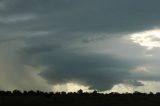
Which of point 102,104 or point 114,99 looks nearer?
point 102,104

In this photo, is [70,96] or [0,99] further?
[70,96]

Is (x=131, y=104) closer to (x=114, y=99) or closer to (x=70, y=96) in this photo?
(x=114, y=99)

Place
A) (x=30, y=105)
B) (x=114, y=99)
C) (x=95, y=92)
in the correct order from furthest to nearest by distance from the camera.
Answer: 1. (x=95, y=92)
2. (x=114, y=99)
3. (x=30, y=105)

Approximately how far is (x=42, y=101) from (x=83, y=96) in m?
14.8

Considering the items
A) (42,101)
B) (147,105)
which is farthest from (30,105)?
(147,105)

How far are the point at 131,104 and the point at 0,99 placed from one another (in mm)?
29837

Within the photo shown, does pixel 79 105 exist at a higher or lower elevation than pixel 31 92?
lower

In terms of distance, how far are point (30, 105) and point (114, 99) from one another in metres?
21.9

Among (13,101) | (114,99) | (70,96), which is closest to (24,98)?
(13,101)

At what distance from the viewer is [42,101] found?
113 metres

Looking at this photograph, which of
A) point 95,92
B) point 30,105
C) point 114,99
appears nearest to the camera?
point 30,105

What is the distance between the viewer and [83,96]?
124125 millimetres

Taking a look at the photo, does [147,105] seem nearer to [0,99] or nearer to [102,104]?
[102,104]

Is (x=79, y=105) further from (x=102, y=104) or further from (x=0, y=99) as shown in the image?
(x=0, y=99)
